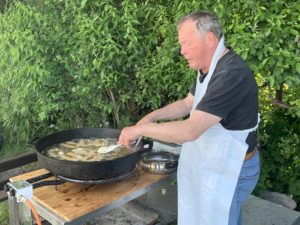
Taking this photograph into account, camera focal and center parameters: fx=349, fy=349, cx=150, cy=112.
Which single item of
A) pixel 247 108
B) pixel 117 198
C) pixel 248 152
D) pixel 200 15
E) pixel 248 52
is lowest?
pixel 117 198

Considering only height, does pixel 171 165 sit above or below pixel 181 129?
below

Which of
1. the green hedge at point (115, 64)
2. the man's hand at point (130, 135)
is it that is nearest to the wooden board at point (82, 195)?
the man's hand at point (130, 135)

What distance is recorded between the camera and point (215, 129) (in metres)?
2.31

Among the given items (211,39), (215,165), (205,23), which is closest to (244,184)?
(215,165)

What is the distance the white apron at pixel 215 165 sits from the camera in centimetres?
231

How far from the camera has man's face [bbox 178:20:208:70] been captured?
2.24 m

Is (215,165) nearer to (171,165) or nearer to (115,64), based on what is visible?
(171,165)

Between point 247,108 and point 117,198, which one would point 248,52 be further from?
point 117,198

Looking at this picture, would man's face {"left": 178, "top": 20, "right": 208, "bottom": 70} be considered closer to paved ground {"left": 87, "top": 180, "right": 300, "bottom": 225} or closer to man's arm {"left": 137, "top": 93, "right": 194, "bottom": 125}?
man's arm {"left": 137, "top": 93, "right": 194, "bottom": 125}

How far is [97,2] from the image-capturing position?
3.94 metres

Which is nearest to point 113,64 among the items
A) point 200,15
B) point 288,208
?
point 200,15

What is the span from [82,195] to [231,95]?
121 centimetres

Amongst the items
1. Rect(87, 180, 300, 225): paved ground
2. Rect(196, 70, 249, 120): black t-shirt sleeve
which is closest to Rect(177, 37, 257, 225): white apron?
Rect(196, 70, 249, 120): black t-shirt sleeve

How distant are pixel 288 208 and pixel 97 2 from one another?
9.93 feet
